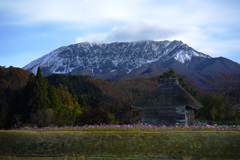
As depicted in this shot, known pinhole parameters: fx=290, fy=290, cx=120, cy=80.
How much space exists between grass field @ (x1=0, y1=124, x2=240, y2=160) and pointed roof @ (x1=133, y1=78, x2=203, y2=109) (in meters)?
8.60

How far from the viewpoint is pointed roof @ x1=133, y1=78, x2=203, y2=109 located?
1070 inches

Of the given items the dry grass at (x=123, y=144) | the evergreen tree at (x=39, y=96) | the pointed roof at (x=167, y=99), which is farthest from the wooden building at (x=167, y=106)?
the evergreen tree at (x=39, y=96)

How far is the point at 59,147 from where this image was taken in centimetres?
1814

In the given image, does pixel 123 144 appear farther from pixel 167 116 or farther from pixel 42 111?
pixel 42 111

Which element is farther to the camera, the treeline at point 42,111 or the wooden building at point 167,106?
the treeline at point 42,111

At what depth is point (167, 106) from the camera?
27.4 meters

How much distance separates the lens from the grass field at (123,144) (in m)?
16.8

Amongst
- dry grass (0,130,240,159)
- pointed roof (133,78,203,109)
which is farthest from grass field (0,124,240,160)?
pointed roof (133,78,203,109)

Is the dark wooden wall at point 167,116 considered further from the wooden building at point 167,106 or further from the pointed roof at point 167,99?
the pointed roof at point 167,99

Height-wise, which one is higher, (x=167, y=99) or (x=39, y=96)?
(x=39, y=96)

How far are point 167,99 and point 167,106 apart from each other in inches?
28.4

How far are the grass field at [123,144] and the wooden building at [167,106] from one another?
861 cm

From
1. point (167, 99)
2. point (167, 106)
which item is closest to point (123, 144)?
point (167, 106)

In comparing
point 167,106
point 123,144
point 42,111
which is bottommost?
point 123,144
